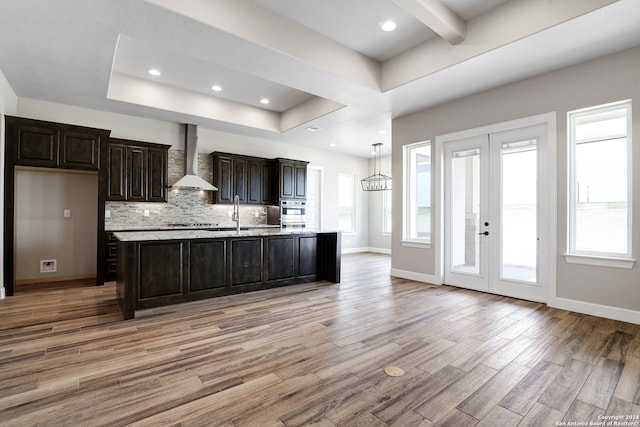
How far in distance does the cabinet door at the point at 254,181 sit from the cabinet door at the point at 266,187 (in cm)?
5

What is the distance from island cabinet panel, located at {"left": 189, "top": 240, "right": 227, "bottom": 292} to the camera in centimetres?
401

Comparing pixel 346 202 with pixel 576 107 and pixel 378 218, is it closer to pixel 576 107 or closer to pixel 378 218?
pixel 378 218

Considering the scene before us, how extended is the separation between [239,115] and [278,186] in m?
1.82

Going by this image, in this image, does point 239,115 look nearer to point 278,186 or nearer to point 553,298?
point 278,186

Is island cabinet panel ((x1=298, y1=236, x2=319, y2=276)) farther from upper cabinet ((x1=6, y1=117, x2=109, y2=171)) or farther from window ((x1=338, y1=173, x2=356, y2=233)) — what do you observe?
window ((x1=338, y1=173, x2=356, y2=233))

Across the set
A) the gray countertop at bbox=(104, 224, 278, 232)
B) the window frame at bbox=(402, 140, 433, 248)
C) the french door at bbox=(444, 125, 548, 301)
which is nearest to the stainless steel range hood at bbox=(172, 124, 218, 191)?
the gray countertop at bbox=(104, 224, 278, 232)

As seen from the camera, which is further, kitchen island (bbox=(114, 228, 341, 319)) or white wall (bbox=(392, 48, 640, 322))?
kitchen island (bbox=(114, 228, 341, 319))

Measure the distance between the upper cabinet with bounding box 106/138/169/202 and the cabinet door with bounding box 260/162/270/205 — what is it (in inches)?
83.9

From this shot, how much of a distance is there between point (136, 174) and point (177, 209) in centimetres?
104

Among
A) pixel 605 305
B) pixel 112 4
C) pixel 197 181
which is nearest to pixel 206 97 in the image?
pixel 197 181

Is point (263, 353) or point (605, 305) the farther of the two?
point (605, 305)

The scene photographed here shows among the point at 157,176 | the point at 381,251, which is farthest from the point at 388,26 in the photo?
the point at 381,251

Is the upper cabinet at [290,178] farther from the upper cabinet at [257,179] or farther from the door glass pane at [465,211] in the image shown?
the door glass pane at [465,211]

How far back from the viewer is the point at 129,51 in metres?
4.25
